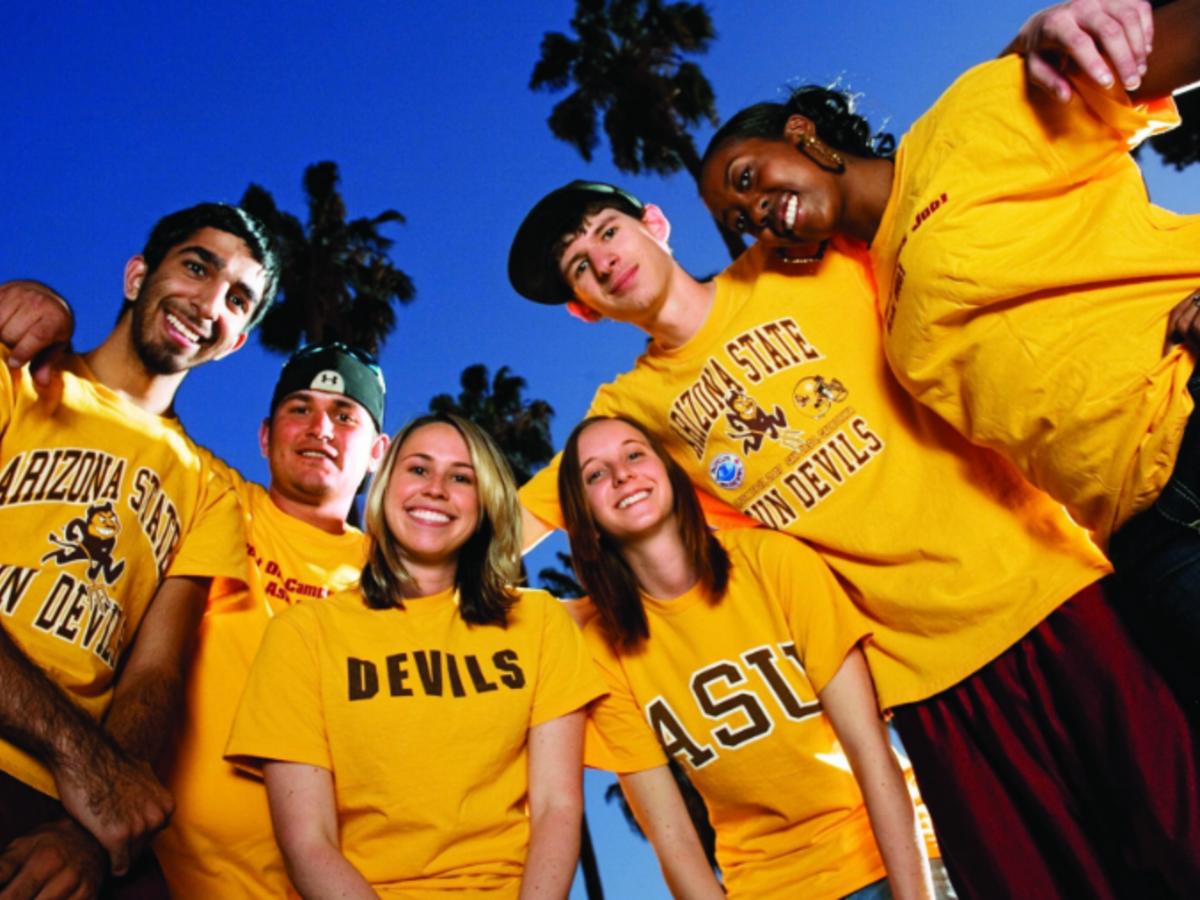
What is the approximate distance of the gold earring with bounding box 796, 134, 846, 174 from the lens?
295 centimetres

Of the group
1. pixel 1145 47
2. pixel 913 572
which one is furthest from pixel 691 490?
pixel 1145 47

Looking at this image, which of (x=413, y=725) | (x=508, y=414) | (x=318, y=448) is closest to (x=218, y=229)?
(x=318, y=448)

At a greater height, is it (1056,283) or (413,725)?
(1056,283)

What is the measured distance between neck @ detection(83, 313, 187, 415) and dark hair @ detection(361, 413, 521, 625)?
3.26 ft

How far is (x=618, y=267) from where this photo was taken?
3656 millimetres

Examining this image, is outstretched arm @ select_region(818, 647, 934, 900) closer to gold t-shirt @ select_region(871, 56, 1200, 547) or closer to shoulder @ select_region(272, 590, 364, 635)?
gold t-shirt @ select_region(871, 56, 1200, 547)

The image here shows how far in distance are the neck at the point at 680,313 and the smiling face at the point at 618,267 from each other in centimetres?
3

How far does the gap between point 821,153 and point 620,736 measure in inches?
89.3

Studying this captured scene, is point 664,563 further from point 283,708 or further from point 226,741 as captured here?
point 226,741

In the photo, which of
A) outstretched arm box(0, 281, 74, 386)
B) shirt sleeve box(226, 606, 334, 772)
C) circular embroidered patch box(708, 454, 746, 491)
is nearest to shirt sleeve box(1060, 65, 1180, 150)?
circular embroidered patch box(708, 454, 746, 491)

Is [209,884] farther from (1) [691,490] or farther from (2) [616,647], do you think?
(1) [691,490]

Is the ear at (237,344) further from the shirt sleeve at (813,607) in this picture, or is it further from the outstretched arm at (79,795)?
the shirt sleeve at (813,607)

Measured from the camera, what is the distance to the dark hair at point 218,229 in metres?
3.81

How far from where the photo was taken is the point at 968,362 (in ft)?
8.02
